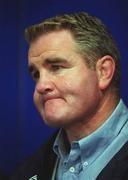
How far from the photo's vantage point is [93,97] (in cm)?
136

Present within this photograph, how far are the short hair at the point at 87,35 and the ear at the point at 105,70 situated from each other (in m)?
0.02

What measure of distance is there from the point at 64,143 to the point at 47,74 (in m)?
0.28

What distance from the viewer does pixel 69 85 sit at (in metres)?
1.32

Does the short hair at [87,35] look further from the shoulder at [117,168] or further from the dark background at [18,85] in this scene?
the dark background at [18,85]

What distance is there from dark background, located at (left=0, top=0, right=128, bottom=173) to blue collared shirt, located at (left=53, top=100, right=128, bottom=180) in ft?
2.21

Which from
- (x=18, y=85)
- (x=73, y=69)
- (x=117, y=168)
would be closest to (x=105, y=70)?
(x=73, y=69)

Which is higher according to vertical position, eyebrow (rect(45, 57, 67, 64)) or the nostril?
eyebrow (rect(45, 57, 67, 64))

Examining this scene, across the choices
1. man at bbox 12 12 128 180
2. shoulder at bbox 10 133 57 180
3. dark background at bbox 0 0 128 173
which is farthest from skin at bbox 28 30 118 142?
dark background at bbox 0 0 128 173

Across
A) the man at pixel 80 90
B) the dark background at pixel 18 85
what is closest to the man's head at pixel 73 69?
the man at pixel 80 90

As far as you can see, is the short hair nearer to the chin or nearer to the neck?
the neck

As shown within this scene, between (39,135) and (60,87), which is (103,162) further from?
(39,135)

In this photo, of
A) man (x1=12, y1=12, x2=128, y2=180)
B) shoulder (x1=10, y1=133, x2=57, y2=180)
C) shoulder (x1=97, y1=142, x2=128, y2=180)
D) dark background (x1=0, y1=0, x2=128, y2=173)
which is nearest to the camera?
shoulder (x1=97, y1=142, x2=128, y2=180)

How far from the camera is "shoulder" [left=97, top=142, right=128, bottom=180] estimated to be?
121 centimetres

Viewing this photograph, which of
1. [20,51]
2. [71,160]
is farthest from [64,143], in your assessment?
[20,51]
